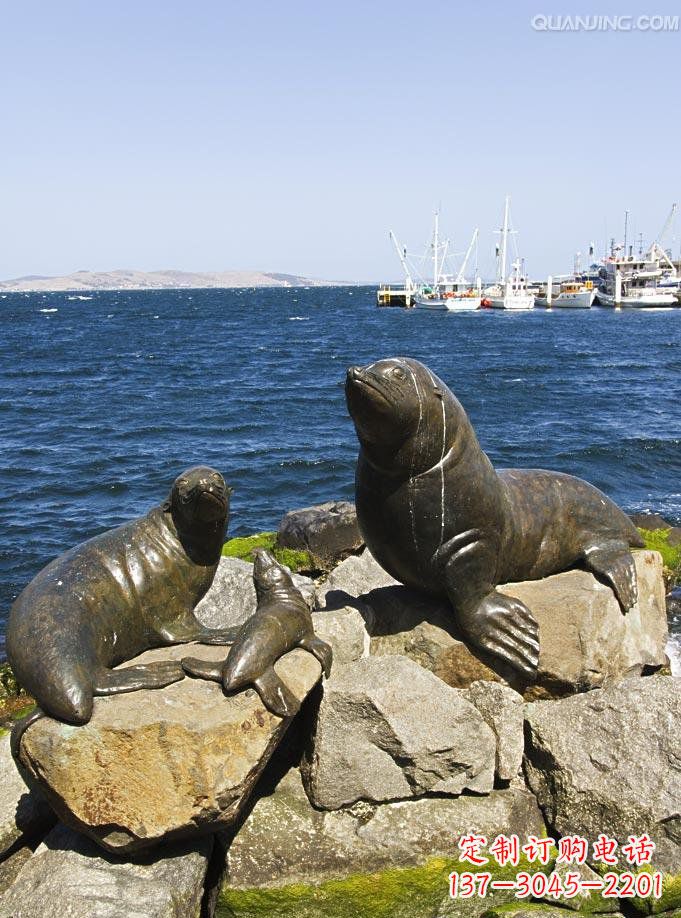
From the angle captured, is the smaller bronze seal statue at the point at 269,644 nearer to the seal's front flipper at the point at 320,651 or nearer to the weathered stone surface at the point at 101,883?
the seal's front flipper at the point at 320,651

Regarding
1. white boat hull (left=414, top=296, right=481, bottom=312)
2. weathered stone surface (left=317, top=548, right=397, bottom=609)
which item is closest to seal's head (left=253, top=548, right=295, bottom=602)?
weathered stone surface (left=317, top=548, right=397, bottom=609)

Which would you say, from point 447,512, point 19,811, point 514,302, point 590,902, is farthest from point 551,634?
point 514,302

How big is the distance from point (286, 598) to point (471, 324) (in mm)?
63994

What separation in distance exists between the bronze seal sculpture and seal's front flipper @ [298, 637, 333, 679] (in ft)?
2.52

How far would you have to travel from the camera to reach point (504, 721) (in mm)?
4734

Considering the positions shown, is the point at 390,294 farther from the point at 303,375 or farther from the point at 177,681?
the point at 177,681

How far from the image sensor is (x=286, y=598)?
16.3 ft

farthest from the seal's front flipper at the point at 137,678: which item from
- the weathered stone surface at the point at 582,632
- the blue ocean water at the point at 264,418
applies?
the blue ocean water at the point at 264,418

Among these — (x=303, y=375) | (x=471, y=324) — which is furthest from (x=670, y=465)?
(x=471, y=324)

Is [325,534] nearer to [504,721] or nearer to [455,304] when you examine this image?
[504,721]

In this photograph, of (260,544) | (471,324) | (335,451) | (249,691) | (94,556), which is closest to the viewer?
(249,691)

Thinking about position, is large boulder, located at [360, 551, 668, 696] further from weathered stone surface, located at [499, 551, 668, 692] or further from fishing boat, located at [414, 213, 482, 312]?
fishing boat, located at [414, 213, 482, 312]

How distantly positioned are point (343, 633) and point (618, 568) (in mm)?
1877

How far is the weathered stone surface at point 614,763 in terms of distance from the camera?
14.3ft
